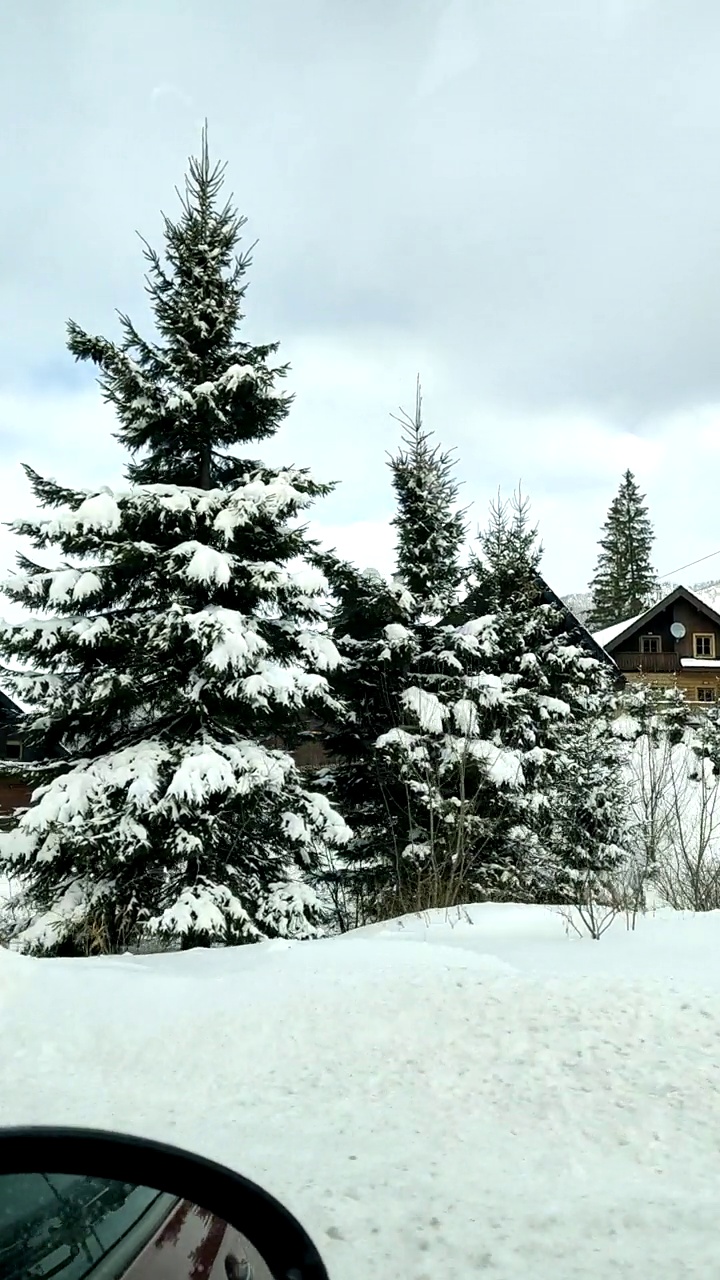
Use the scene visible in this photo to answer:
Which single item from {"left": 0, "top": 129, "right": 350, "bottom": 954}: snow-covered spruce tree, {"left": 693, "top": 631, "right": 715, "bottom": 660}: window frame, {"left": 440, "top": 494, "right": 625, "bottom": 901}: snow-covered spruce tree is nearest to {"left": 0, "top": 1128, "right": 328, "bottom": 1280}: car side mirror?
{"left": 0, "top": 129, "right": 350, "bottom": 954}: snow-covered spruce tree

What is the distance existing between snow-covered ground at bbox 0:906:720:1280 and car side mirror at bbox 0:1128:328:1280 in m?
0.87

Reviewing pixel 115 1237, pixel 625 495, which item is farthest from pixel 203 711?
pixel 625 495

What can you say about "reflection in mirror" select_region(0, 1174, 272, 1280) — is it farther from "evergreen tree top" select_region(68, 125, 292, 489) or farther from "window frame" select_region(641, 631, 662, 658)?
"window frame" select_region(641, 631, 662, 658)

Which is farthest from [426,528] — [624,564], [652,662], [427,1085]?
[624,564]

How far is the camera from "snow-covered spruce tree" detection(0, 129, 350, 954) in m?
8.37

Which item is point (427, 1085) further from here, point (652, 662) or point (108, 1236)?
point (652, 662)

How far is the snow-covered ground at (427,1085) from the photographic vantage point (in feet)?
6.68

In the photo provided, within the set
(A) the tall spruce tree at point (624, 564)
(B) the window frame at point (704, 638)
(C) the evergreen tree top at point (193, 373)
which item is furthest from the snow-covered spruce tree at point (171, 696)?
(A) the tall spruce tree at point (624, 564)

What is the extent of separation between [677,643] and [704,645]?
170cm

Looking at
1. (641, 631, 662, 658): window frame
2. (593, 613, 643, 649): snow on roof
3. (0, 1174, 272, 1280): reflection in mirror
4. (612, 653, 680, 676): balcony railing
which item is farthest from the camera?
(641, 631, 662, 658): window frame

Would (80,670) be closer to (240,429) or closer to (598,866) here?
(240,429)

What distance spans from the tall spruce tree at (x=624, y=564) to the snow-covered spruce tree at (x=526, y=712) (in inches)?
1657

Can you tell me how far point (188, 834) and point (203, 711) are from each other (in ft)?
4.51

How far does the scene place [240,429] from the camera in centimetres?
1095
